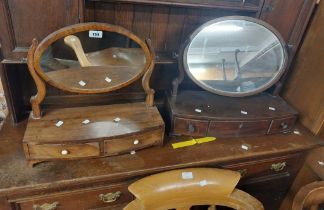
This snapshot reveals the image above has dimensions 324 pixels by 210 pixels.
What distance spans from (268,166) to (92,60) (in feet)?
3.34

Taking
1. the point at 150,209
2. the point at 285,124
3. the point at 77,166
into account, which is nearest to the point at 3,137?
the point at 77,166

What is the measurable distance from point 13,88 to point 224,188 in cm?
96

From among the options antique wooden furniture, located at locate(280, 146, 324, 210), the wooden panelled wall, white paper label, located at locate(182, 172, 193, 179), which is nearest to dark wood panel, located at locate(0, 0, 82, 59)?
the wooden panelled wall

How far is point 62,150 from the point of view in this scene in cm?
103

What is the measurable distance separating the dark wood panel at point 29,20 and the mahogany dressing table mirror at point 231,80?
51 centimetres

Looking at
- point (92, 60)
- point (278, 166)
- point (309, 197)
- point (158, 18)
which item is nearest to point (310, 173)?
point (278, 166)

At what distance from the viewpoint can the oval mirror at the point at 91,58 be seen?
3.27 feet

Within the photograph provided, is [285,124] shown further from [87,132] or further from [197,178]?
[87,132]

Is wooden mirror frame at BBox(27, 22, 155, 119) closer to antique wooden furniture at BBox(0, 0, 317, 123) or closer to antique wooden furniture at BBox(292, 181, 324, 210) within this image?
antique wooden furniture at BBox(0, 0, 317, 123)

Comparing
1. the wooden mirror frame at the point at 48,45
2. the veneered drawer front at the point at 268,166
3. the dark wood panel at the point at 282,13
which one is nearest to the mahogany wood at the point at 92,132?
the wooden mirror frame at the point at 48,45

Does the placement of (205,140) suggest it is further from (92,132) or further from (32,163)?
(32,163)

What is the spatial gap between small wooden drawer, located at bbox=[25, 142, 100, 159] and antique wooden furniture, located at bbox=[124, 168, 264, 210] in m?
0.21

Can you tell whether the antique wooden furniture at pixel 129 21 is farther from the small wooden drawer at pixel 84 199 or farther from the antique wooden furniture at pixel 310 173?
the antique wooden furniture at pixel 310 173

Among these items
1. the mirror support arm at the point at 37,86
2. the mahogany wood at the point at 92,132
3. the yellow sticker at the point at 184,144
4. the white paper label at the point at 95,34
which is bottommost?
the yellow sticker at the point at 184,144
